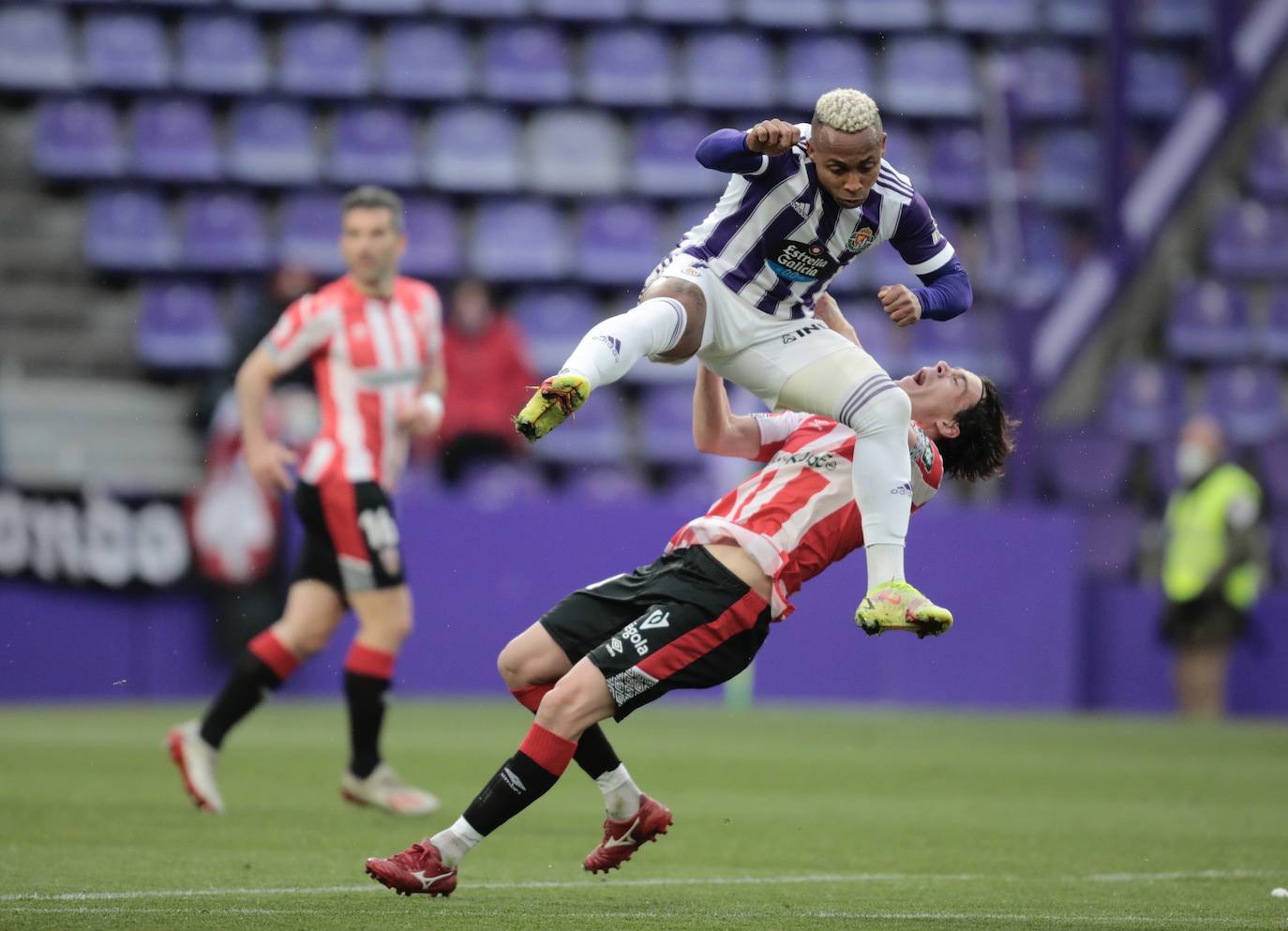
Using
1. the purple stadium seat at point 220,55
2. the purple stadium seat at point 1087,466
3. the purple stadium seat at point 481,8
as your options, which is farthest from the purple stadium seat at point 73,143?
the purple stadium seat at point 1087,466

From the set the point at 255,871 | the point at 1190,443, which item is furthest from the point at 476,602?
the point at 255,871

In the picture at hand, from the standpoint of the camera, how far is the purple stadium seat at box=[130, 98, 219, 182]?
16094 millimetres

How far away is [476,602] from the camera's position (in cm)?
1356

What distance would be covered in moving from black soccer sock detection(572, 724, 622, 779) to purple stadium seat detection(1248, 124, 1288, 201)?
45.1ft

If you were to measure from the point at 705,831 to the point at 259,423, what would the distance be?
92.2 inches

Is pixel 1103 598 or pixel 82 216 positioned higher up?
pixel 82 216

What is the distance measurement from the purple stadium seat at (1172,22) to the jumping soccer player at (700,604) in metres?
14.1

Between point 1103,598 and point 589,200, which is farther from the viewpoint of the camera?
point 589,200

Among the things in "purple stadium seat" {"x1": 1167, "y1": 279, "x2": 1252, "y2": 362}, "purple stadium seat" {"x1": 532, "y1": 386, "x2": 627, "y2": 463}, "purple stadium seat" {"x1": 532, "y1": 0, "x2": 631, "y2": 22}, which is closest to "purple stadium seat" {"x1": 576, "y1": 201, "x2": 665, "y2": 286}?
"purple stadium seat" {"x1": 532, "y1": 386, "x2": 627, "y2": 463}

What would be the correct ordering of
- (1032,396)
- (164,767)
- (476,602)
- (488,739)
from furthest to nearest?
(1032,396) → (476,602) → (488,739) → (164,767)

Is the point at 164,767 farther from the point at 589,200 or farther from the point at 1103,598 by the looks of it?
the point at 589,200

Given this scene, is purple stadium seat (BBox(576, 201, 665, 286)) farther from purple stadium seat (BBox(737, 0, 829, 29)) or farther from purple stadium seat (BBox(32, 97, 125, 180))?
purple stadium seat (BBox(32, 97, 125, 180))

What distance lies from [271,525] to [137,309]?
135 inches

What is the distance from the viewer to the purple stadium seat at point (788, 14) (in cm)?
1820
